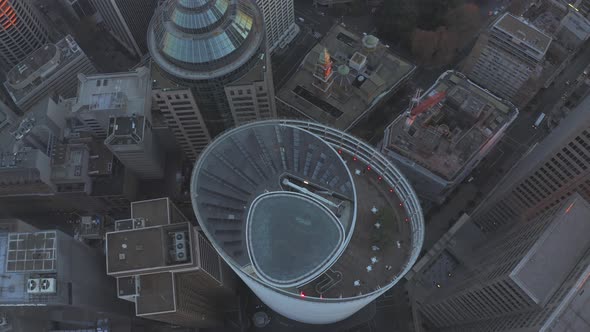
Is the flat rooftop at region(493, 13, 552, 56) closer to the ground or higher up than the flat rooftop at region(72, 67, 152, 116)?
higher up

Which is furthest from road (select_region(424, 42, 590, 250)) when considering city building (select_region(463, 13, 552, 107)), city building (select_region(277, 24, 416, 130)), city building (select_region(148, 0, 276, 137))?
city building (select_region(148, 0, 276, 137))

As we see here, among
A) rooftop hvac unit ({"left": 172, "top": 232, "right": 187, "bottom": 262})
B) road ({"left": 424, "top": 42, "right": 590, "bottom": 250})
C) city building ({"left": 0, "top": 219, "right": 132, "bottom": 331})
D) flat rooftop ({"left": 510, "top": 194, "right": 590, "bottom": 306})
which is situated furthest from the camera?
road ({"left": 424, "top": 42, "right": 590, "bottom": 250})

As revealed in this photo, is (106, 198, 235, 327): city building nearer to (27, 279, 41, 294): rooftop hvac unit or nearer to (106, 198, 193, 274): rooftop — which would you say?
(106, 198, 193, 274): rooftop

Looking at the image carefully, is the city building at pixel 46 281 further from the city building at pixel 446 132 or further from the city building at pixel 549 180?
the city building at pixel 549 180

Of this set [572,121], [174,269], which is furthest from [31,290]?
[572,121]

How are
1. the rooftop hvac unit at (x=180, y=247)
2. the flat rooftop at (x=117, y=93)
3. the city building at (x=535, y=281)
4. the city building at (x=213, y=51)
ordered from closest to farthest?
the city building at (x=535, y=281)
the rooftop hvac unit at (x=180, y=247)
the city building at (x=213, y=51)
the flat rooftop at (x=117, y=93)

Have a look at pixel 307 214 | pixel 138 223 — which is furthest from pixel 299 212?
pixel 138 223

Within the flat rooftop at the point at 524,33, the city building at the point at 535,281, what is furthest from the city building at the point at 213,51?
the flat rooftop at the point at 524,33
